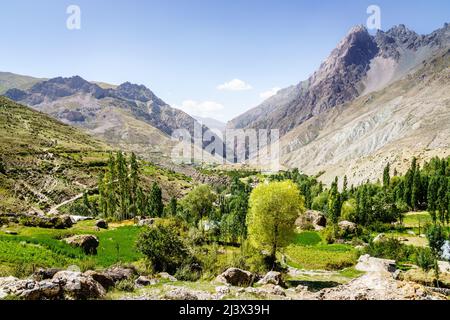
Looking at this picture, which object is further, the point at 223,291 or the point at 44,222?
the point at 44,222

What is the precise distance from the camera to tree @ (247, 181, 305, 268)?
152ft

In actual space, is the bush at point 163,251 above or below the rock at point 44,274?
below

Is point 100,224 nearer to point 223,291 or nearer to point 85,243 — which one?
point 85,243

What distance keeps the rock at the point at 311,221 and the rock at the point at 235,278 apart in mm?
77577

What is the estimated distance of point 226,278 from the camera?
29.8 meters

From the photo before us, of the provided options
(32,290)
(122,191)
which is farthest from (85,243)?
(122,191)

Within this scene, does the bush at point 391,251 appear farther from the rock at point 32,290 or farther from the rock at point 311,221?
the rock at point 32,290

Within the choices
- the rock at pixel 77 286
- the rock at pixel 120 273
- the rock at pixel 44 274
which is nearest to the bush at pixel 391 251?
Result: the rock at pixel 120 273

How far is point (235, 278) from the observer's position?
99.8ft

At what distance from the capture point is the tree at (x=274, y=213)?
4622cm

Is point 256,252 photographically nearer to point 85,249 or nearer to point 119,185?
point 85,249

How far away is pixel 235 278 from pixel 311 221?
82.8 metres

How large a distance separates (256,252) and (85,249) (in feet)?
70.2
